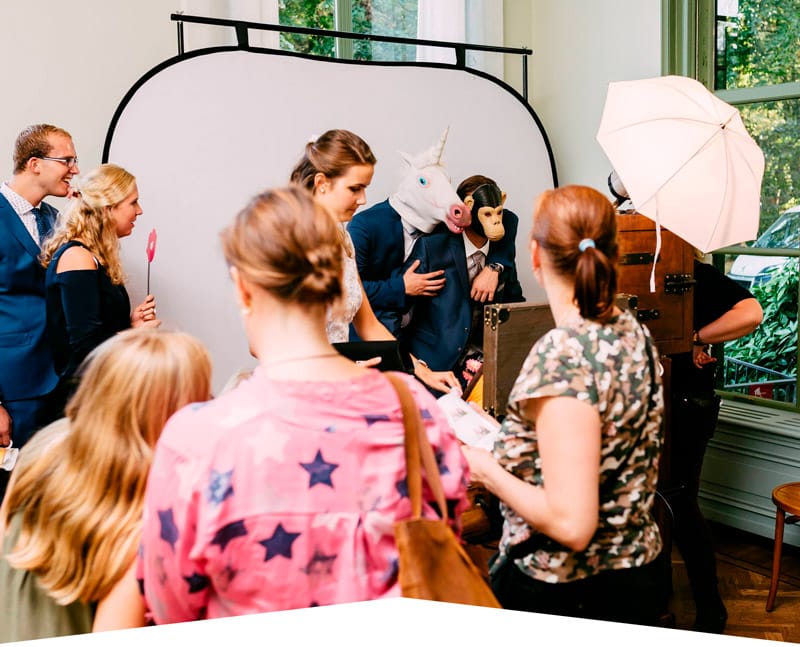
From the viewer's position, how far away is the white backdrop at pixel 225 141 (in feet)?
5.36

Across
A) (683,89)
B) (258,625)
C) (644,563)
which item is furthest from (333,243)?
(683,89)

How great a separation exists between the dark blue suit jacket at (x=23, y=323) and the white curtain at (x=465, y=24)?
7.15ft

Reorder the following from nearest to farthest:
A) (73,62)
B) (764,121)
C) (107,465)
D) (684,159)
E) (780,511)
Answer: (107,465)
(684,159)
(73,62)
(780,511)
(764,121)

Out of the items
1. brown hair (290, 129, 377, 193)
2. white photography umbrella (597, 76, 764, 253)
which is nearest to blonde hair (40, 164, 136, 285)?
brown hair (290, 129, 377, 193)

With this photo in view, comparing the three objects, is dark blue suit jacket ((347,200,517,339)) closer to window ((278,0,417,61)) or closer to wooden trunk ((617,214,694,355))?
wooden trunk ((617,214,694,355))

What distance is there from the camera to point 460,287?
7.20 feet

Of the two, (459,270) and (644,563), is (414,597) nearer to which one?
(644,563)

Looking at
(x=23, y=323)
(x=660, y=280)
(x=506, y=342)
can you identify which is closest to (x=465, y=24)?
(x=660, y=280)

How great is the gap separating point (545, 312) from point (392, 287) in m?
0.60

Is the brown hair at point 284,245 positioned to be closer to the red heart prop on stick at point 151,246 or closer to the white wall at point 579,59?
the red heart prop on stick at point 151,246

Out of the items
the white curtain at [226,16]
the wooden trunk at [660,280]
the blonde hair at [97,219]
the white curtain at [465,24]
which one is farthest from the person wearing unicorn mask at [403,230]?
the white curtain at [465,24]

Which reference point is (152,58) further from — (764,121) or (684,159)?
(764,121)

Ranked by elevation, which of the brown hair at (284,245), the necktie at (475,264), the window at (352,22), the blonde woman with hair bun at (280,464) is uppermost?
the window at (352,22)

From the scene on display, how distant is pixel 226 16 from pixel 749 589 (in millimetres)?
1963
